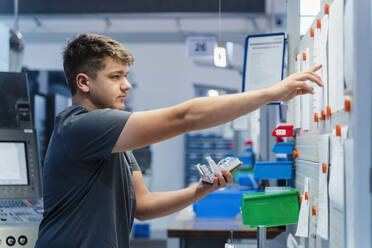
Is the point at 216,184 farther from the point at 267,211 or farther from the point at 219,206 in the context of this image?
the point at 219,206

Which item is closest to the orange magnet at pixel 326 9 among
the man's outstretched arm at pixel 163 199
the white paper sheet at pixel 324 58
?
the white paper sheet at pixel 324 58

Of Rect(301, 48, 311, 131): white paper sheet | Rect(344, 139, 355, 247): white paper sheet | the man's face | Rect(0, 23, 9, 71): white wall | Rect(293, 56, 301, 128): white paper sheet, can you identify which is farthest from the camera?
Rect(0, 23, 9, 71): white wall

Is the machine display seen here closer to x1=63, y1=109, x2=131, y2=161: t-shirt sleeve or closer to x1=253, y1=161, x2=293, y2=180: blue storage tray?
x1=63, y1=109, x2=131, y2=161: t-shirt sleeve

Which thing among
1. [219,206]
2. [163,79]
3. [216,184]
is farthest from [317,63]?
[163,79]

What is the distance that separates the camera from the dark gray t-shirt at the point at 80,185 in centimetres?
149

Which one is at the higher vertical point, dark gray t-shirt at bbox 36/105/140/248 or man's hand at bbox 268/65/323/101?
man's hand at bbox 268/65/323/101

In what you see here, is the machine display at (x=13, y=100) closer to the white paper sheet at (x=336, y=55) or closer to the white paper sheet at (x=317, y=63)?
the white paper sheet at (x=317, y=63)

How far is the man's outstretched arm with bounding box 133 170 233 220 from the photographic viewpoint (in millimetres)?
1840

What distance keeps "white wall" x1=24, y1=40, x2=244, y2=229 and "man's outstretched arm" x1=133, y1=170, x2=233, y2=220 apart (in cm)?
732

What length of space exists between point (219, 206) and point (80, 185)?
194cm

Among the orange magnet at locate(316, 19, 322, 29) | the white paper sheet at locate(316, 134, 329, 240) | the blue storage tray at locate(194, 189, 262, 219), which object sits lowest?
the blue storage tray at locate(194, 189, 262, 219)

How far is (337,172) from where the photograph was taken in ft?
4.53

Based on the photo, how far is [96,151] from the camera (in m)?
1.49

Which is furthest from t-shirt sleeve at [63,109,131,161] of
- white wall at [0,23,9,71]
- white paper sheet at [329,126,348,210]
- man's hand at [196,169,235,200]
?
white wall at [0,23,9,71]
